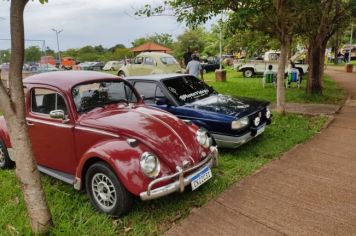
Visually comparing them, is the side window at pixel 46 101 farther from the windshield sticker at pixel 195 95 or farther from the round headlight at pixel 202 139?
the windshield sticker at pixel 195 95

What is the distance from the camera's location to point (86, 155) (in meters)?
4.43

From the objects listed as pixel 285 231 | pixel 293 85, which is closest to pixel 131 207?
pixel 285 231

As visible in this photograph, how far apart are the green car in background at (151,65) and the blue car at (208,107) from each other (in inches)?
502

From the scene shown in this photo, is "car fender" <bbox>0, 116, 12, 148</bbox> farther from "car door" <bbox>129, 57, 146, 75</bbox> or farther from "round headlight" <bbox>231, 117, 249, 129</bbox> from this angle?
"car door" <bbox>129, 57, 146, 75</bbox>

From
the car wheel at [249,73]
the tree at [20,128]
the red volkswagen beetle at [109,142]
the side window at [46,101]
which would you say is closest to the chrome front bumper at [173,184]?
the red volkswagen beetle at [109,142]

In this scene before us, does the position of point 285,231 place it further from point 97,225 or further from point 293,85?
point 293,85

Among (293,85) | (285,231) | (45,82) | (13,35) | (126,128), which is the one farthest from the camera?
(293,85)

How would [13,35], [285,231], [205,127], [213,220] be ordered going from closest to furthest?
[13,35], [285,231], [213,220], [205,127]

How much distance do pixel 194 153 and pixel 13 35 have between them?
8.18ft

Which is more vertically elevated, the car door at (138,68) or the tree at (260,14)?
the tree at (260,14)

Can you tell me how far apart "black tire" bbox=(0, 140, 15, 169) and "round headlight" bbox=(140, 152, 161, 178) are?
3.13 meters

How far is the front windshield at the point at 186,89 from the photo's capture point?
7.14 meters

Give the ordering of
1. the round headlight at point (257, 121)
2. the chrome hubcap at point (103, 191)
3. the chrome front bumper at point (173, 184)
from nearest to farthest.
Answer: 1. the chrome front bumper at point (173, 184)
2. the chrome hubcap at point (103, 191)
3. the round headlight at point (257, 121)

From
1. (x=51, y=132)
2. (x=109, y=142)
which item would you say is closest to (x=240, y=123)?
(x=109, y=142)
